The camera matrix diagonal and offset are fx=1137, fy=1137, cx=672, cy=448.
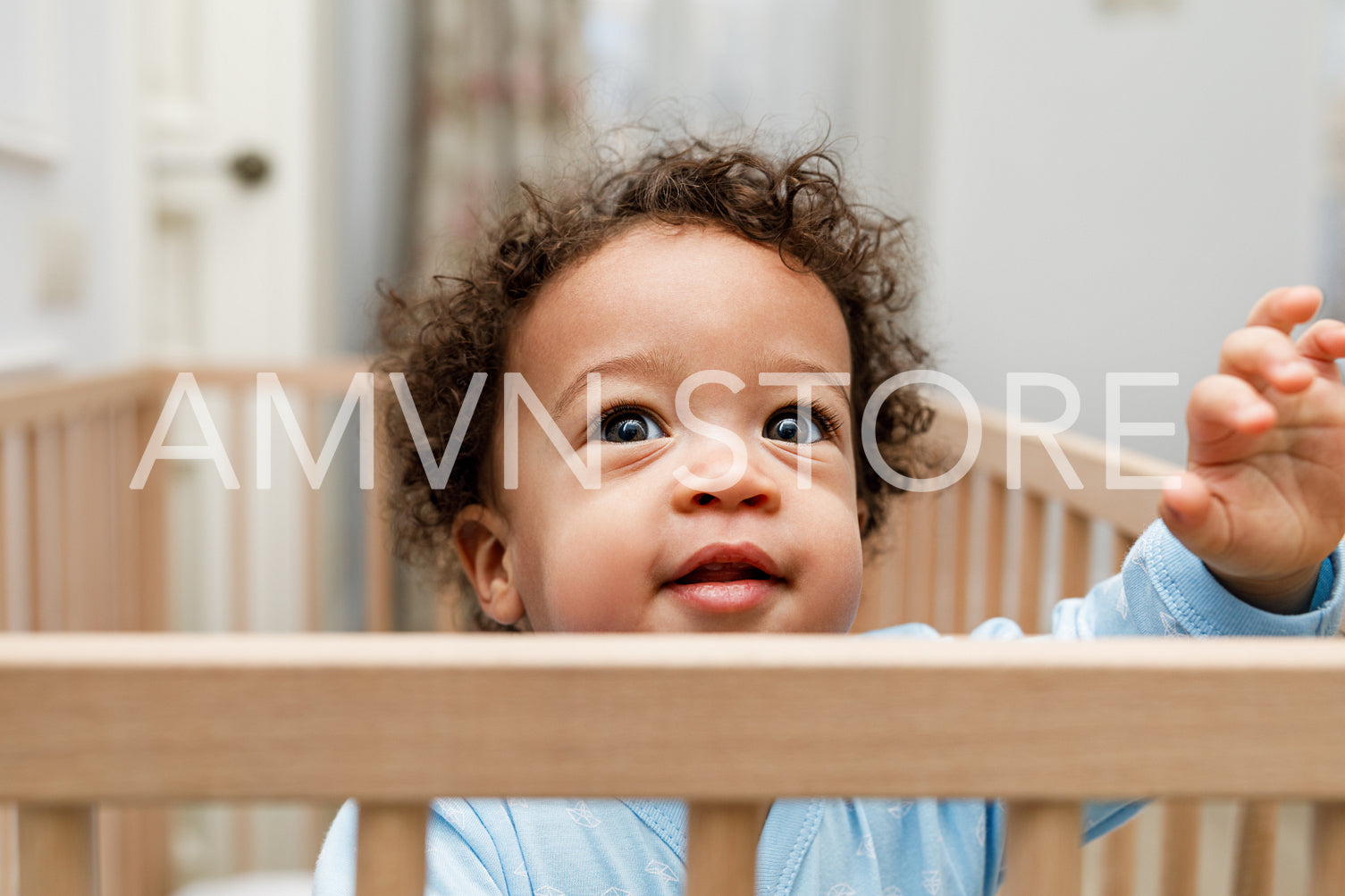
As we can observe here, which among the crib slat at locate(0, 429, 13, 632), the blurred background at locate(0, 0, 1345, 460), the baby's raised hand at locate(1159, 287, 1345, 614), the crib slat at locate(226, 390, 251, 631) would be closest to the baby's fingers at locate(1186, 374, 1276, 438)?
the baby's raised hand at locate(1159, 287, 1345, 614)

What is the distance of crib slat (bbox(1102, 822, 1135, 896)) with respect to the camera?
2.65 feet

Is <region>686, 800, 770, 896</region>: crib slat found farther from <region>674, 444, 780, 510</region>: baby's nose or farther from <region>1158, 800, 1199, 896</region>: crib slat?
<region>1158, 800, 1199, 896</region>: crib slat

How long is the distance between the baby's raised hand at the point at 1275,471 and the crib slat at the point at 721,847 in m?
0.24

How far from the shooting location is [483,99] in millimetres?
1851

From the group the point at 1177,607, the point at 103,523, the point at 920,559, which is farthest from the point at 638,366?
the point at 103,523

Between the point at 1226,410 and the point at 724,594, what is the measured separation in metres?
0.25

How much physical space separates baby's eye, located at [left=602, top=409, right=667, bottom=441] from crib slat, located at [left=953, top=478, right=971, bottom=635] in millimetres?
483

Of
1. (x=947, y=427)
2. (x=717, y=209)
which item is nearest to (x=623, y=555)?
(x=717, y=209)

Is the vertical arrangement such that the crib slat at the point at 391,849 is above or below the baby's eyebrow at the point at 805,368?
below

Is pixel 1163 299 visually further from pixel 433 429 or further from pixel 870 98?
pixel 433 429

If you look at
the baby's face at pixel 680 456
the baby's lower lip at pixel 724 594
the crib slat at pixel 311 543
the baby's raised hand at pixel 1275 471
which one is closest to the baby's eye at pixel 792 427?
the baby's face at pixel 680 456

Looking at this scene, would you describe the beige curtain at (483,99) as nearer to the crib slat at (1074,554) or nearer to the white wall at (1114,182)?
the white wall at (1114,182)

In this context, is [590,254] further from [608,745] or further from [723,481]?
[608,745]

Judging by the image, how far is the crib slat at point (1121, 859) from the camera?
809 millimetres
